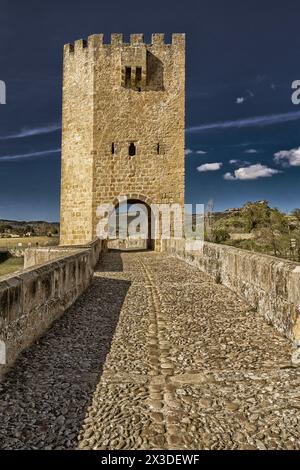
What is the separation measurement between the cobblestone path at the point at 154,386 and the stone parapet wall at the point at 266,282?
0.18 m

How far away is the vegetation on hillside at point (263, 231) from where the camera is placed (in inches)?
921

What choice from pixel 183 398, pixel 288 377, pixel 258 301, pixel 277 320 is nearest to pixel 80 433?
pixel 183 398

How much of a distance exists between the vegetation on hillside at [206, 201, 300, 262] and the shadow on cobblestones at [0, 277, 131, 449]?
18663 mm

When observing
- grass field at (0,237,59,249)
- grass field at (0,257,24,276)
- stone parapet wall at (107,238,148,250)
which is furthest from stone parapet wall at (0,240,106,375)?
grass field at (0,237,59,249)

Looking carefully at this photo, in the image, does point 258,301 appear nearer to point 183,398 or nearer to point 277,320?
point 277,320

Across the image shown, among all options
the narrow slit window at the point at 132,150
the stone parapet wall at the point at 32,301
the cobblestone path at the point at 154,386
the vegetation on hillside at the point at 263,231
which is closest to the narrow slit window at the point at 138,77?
the narrow slit window at the point at 132,150

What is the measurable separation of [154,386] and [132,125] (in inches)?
680

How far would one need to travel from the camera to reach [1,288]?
300cm

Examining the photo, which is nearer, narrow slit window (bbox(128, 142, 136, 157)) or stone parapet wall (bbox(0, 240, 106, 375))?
stone parapet wall (bbox(0, 240, 106, 375))

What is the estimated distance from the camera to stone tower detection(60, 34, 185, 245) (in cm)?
1873

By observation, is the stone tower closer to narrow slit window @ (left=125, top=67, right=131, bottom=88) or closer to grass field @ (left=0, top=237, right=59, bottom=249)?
narrow slit window @ (left=125, top=67, right=131, bottom=88)

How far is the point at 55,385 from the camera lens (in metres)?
2.83

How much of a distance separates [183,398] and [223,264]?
5.33 meters

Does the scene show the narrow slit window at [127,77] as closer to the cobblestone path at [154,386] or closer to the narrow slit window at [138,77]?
the narrow slit window at [138,77]
